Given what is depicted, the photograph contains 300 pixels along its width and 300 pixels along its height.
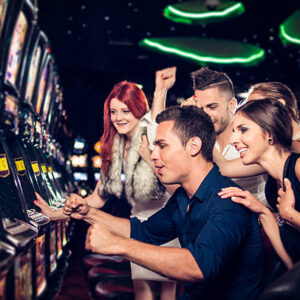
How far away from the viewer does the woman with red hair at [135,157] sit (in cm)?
259

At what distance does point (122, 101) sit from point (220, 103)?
2.22ft

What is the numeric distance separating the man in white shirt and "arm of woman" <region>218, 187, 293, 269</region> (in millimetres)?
818

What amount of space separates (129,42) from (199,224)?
5.82 m

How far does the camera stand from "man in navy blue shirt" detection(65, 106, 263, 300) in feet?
4.69

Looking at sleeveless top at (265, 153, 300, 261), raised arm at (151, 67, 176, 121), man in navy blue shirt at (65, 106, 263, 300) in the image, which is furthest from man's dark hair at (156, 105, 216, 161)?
raised arm at (151, 67, 176, 121)

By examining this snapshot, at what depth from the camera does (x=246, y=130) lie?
6.86 feet

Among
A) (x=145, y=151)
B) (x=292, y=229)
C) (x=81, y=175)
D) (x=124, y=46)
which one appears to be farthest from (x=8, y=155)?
(x=124, y=46)

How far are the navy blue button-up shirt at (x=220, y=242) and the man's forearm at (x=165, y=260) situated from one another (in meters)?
0.03

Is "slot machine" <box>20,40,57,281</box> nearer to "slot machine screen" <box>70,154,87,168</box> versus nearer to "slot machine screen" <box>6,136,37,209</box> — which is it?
"slot machine screen" <box>6,136,37,209</box>

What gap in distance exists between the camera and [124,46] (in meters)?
7.31

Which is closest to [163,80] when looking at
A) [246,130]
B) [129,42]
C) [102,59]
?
[246,130]

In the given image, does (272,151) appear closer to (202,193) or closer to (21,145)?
(202,193)

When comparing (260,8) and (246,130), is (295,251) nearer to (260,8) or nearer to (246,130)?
(246,130)

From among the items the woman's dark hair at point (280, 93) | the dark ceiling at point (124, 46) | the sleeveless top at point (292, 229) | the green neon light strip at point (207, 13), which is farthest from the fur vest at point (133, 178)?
the green neon light strip at point (207, 13)
